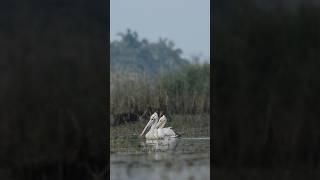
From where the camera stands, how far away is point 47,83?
22.6 feet

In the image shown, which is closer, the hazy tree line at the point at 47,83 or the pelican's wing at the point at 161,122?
the hazy tree line at the point at 47,83

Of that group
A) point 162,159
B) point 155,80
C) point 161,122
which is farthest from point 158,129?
point 155,80

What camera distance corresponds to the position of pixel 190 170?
7180 mm

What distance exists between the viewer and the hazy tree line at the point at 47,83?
6.88 m

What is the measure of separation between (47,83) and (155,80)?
1.21m

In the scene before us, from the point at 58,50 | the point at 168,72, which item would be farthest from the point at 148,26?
the point at 58,50
